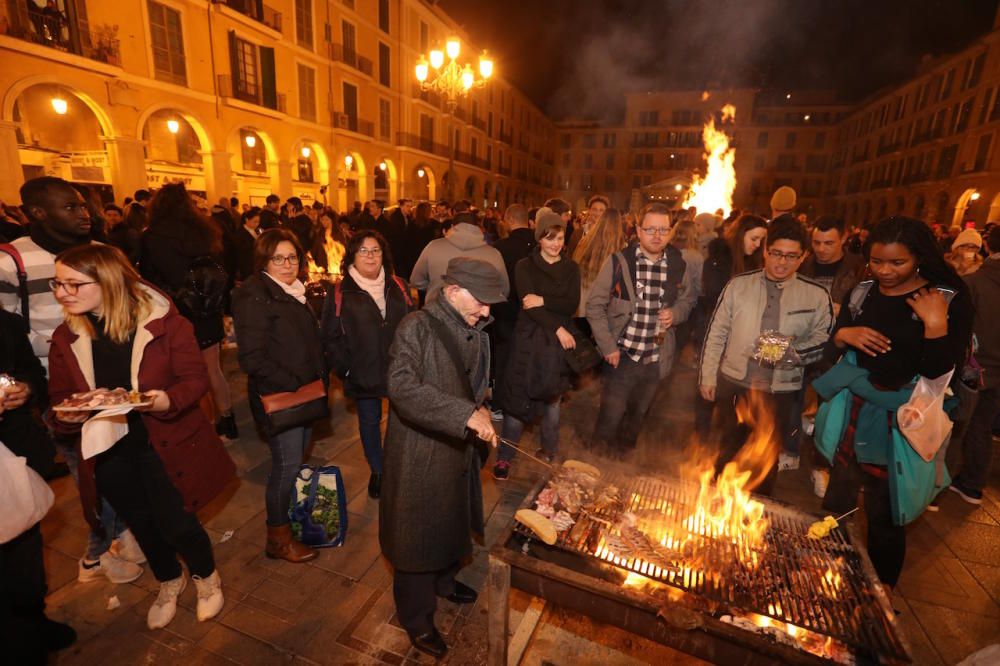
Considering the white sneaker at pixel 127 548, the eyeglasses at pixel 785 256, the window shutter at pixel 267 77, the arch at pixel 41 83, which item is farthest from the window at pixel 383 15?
the white sneaker at pixel 127 548

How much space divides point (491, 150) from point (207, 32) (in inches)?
1040

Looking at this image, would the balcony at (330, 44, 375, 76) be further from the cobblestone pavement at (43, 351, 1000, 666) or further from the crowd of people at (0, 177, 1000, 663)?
the cobblestone pavement at (43, 351, 1000, 666)

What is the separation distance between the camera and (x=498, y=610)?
229cm

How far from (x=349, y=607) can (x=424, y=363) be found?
1.82 meters

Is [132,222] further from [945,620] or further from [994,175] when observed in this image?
[994,175]

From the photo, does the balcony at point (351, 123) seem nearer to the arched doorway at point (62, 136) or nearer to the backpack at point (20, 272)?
the arched doorway at point (62, 136)

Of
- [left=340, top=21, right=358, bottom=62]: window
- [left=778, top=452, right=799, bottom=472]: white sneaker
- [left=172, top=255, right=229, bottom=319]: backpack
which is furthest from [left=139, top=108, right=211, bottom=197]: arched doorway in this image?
[left=778, top=452, right=799, bottom=472]: white sneaker

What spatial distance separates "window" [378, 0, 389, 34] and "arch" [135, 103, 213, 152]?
502 inches

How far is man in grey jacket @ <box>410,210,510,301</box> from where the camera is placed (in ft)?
14.8

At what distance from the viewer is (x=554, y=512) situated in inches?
104

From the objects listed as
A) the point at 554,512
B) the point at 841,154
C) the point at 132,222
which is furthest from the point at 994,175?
the point at 132,222

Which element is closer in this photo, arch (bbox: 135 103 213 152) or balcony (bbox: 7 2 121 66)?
balcony (bbox: 7 2 121 66)

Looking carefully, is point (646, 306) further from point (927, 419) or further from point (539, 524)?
point (539, 524)

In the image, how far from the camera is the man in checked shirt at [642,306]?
13.0 ft
